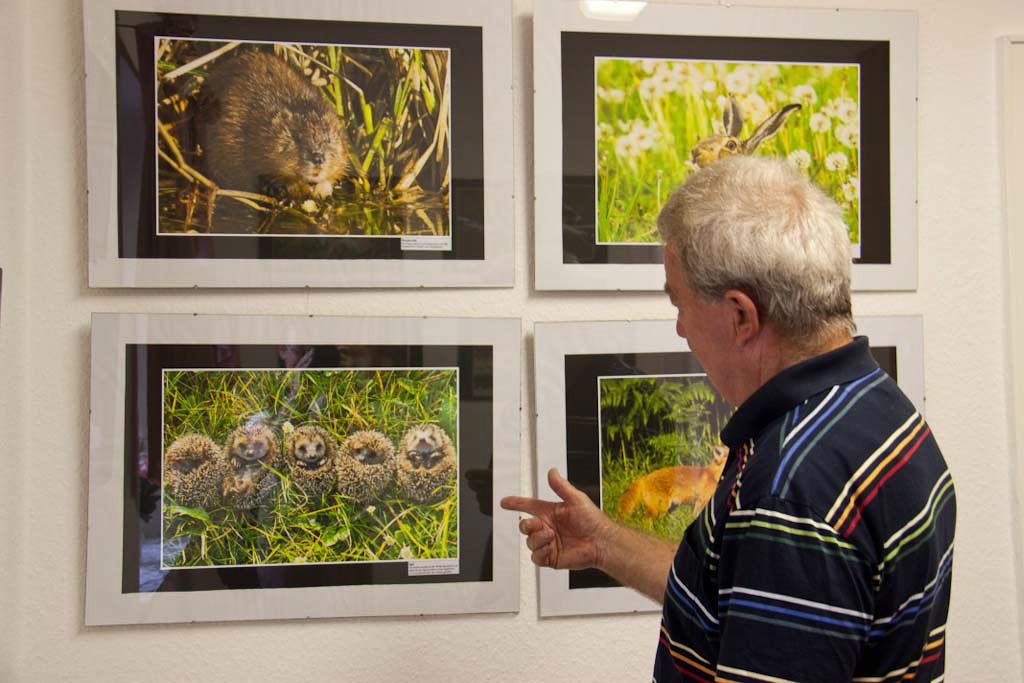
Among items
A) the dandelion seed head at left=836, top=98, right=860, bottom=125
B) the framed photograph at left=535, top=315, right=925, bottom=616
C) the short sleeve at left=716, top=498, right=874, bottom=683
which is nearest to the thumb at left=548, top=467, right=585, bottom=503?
the framed photograph at left=535, top=315, right=925, bottom=616

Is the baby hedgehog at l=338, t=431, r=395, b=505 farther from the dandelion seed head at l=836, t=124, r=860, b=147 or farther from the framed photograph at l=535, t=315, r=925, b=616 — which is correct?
the dandelion seed head at l=836, t=124, r=860, b=147

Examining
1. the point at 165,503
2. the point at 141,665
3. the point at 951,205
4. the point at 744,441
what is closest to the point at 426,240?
the point at 165,503

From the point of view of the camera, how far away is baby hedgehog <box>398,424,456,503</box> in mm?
1407

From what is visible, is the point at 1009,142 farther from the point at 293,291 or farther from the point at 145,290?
the point at 145,290

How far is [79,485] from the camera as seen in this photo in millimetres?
1364

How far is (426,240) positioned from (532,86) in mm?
351

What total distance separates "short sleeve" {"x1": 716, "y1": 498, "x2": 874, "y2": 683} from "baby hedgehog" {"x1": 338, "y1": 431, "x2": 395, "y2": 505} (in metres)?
0.82

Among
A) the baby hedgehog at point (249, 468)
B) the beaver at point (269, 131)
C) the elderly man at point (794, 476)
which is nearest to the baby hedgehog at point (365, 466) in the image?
the baby hedgehog at point (249, 468)

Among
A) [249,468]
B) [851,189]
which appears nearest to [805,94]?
[851,189]

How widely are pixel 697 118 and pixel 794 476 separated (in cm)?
95

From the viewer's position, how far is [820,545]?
0.69 metres

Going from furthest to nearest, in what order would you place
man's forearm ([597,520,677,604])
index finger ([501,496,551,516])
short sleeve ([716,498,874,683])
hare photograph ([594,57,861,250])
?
hare photograph ([594,57,861,250]) < index finger ([501,496,551,516]) < man's forearm ([597,520,677,604]) < short sleeve ([716,498,874,683])
